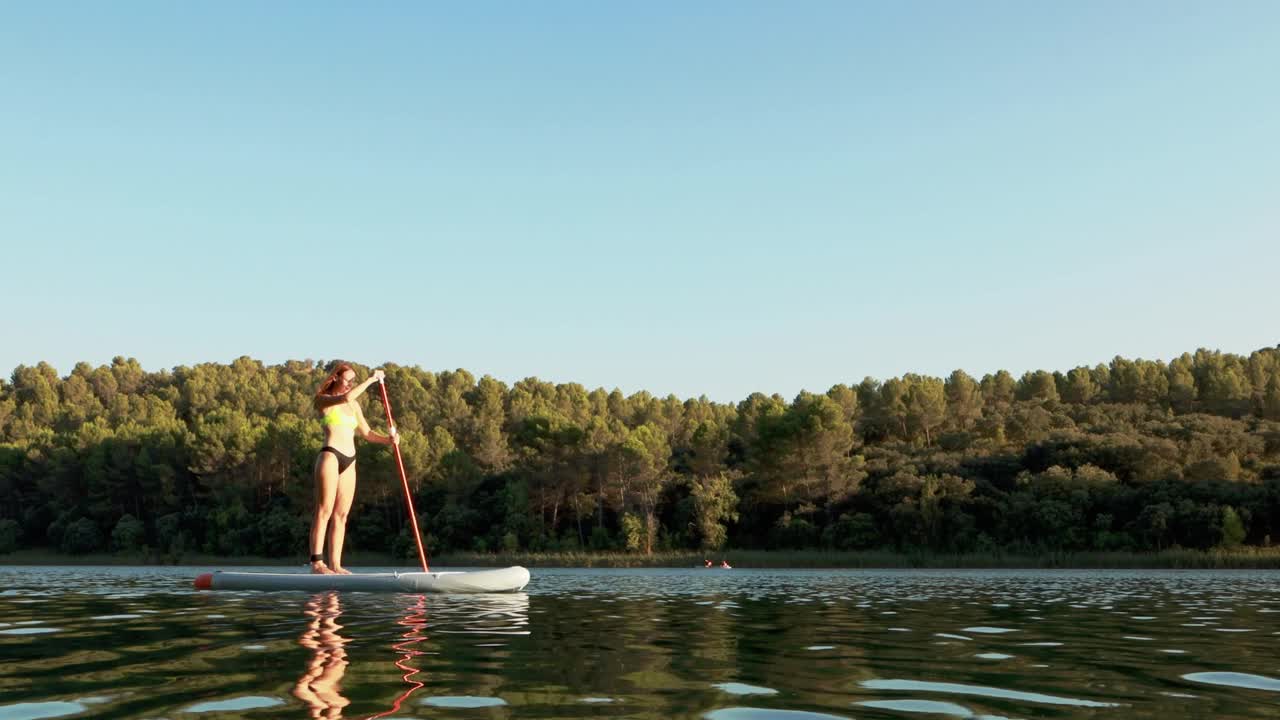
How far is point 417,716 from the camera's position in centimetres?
677

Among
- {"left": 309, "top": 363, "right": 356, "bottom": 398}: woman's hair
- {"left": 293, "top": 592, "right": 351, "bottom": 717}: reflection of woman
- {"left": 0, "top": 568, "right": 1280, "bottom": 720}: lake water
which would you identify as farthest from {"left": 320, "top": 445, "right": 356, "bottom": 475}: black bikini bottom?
{"left": 293, "top": 592, "right": 351, "bottom": 717}: reflection of woman

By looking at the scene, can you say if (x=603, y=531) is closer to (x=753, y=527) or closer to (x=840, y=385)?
(x=753, y=527)

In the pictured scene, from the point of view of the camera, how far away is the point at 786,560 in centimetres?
7269

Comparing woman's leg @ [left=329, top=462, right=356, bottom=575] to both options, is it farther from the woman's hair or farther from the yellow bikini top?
the woman's hair

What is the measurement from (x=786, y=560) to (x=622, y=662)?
6426 centimetres

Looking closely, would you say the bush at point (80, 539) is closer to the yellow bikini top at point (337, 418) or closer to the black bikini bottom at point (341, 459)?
the black bikini bottom at point (341, 459)

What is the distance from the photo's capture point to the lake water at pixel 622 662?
7.28 meters

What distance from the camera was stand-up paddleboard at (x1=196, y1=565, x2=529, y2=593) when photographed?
779 inches

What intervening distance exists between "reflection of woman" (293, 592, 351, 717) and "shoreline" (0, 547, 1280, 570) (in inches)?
2120

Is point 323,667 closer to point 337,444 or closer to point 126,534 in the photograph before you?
point 337,444

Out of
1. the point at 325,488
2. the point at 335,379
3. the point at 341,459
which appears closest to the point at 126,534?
the point at 341,459

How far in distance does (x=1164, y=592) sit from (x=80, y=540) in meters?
103

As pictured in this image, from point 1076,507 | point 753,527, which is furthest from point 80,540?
point 1076,507

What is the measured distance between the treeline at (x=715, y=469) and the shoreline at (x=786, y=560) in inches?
106
